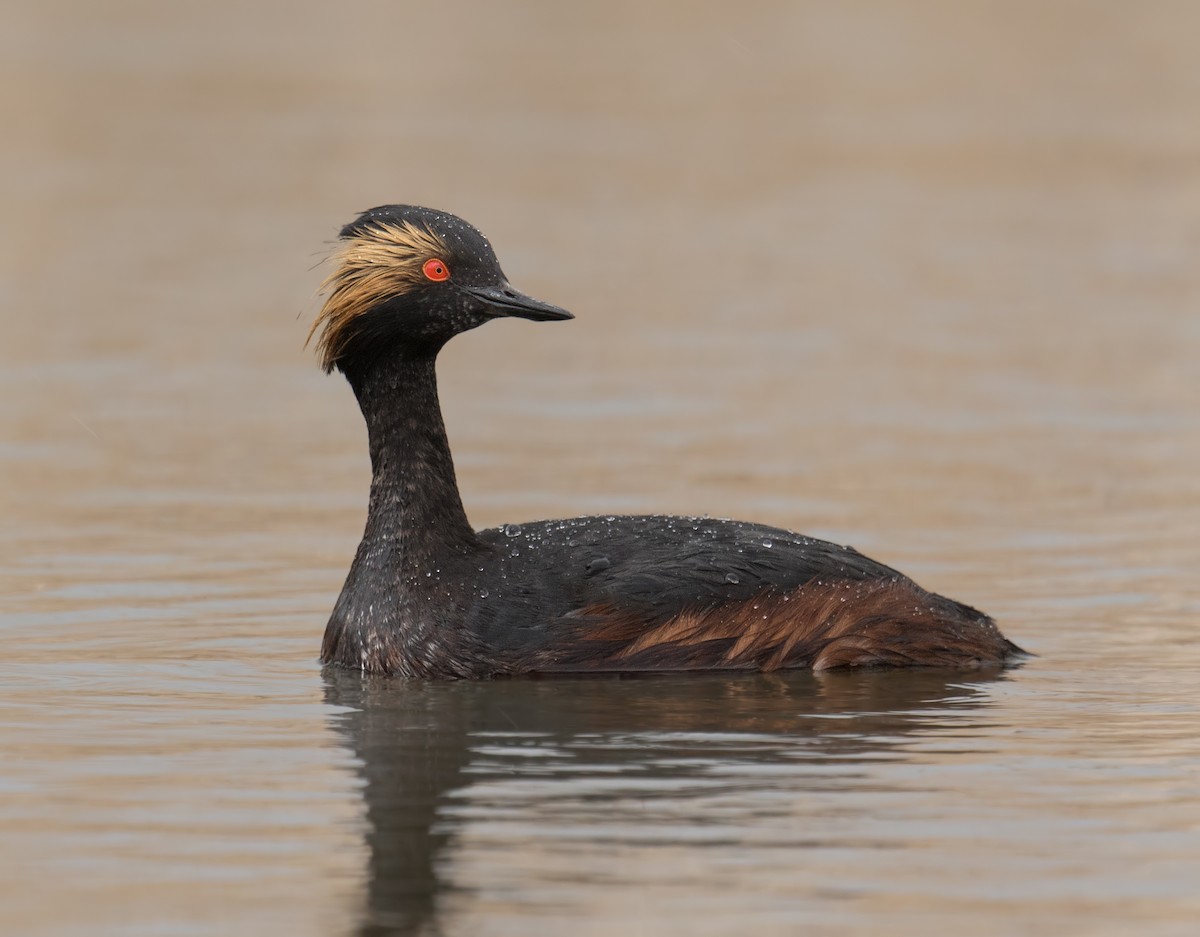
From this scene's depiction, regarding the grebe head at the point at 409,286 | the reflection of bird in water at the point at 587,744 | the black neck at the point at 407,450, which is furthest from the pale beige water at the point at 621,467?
the grebe head at the point at 409,286

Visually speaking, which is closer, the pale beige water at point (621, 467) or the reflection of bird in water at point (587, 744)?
the pale beige water at point (621, 467)

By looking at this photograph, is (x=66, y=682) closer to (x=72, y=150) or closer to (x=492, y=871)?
(x=492, y=871)

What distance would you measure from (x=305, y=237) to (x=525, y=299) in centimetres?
1531

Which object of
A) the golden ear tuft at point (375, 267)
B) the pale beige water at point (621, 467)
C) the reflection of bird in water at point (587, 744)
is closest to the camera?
the pale beige water at point (621, 467)

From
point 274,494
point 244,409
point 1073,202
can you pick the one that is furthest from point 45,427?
point 1073,202

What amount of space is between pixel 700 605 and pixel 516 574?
0.90 m

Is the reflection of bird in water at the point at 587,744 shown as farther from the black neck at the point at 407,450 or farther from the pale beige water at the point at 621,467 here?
the black neck at the point at 407,450

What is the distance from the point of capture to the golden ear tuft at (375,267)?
12.7 m

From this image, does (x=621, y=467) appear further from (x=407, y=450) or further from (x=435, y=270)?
(x=435, y=270)

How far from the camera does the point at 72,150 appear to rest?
109 ft

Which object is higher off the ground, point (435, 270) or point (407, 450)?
point (435, 270)

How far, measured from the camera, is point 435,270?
41.8 feet

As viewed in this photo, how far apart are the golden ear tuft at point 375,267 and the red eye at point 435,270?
1.0 inches

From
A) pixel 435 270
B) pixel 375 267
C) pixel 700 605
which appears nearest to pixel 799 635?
pixel 700 605
